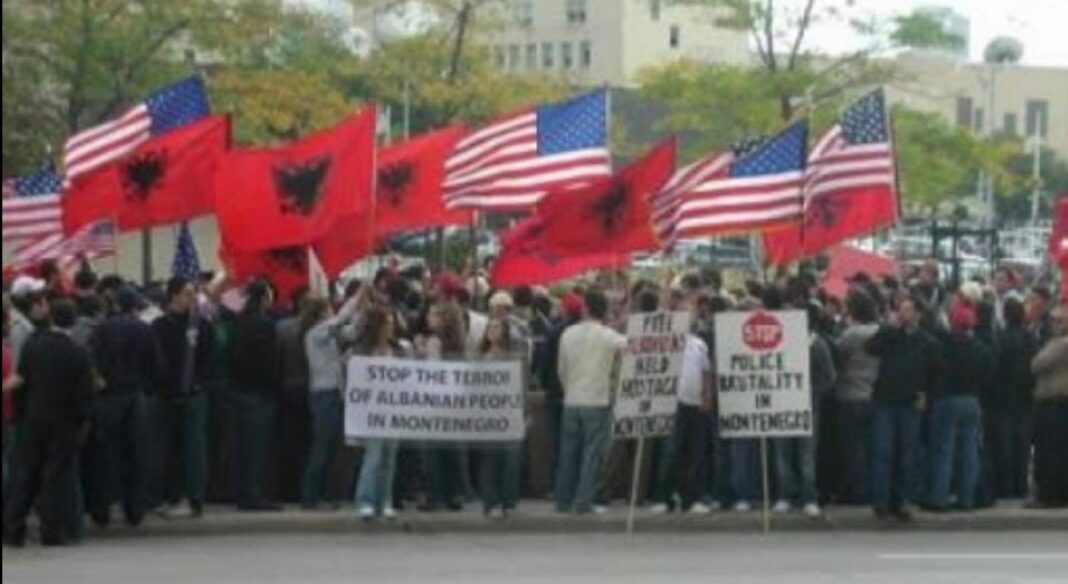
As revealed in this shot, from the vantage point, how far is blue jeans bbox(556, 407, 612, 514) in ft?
72.6

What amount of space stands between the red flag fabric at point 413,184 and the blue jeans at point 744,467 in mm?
4365

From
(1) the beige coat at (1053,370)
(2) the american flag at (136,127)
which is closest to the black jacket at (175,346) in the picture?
(2) the american flag at (136,127)

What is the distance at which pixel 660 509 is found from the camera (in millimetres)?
22562

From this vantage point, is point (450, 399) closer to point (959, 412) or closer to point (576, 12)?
point (959, 412)

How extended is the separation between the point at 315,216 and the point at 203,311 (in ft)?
6.60

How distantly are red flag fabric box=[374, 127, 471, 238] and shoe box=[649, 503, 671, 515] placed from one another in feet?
13.5

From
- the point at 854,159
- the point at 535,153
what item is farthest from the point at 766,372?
the point at 535,153

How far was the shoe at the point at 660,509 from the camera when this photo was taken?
22453mm

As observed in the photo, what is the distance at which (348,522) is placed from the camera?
21.7 m

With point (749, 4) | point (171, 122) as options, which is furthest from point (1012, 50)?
point (171, 122)

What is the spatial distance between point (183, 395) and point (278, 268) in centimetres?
315

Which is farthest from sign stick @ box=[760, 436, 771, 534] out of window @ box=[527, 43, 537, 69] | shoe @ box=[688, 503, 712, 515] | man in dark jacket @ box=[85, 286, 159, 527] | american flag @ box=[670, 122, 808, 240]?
window @ box=[527, 43, 537, 69]

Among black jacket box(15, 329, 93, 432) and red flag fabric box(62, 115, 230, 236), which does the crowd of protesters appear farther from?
black jacket box(15, 329, 93, 432)

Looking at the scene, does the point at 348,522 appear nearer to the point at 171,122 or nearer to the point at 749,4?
the point at 171,122
